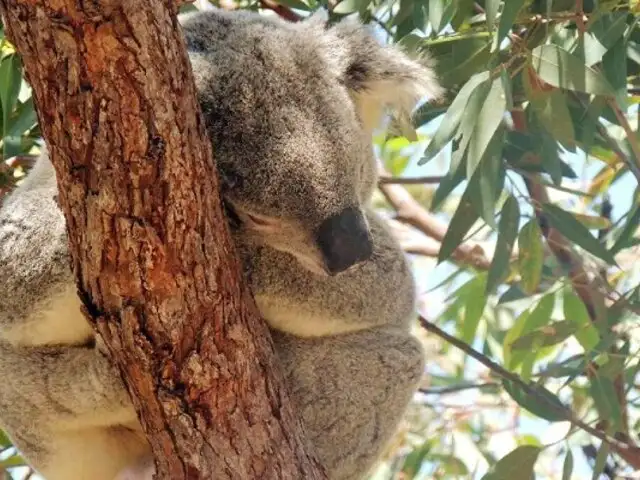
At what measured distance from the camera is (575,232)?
125 inches

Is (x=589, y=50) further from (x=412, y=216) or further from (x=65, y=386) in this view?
(x=412, y=216)

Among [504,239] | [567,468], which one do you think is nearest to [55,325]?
[504,239]

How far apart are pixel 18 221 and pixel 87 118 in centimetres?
58

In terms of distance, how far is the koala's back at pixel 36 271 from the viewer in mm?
2227

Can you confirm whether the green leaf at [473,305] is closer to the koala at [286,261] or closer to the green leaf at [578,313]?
the green leaf at [578,313]

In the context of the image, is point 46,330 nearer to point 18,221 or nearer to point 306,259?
point 18,221

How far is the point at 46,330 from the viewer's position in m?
2.32

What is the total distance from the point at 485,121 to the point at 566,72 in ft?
0.76

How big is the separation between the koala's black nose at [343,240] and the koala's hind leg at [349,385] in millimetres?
399

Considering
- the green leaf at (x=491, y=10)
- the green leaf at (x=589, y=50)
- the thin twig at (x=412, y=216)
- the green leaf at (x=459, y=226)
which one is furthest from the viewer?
the thin twig at (x=412, y=216)

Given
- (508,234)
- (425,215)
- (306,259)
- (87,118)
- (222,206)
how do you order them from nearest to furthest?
(87,118) < (222,206) < (306,259) < (508,234) < (425,215)

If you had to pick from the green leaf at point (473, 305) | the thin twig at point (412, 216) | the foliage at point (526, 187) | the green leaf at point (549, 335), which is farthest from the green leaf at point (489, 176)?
the thin twig at point (412, 216)

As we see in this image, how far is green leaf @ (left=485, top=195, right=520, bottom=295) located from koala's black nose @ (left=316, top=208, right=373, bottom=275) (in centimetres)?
109

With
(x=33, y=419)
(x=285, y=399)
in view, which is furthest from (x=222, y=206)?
(x=33, y=419)
